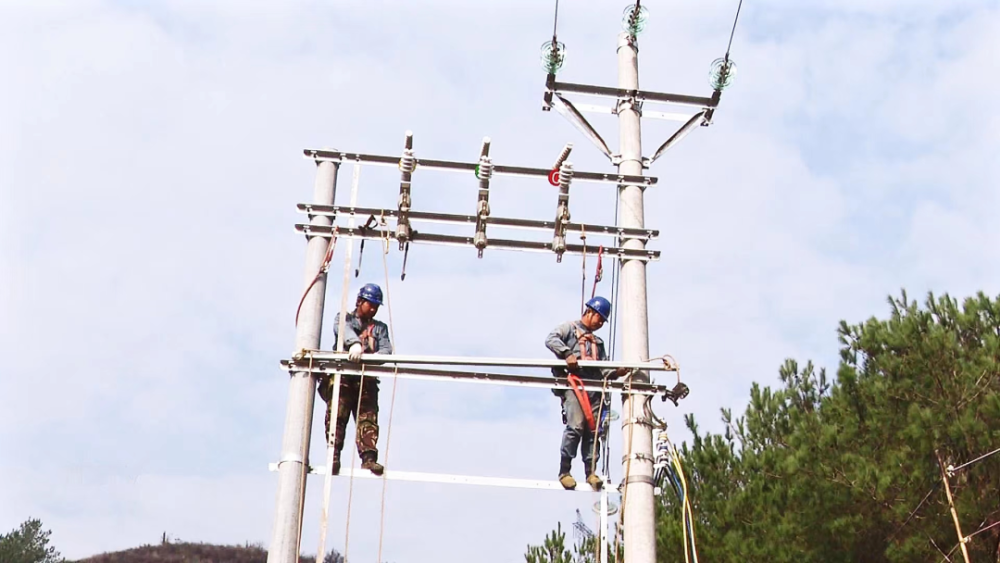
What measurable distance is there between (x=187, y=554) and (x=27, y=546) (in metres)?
21.3

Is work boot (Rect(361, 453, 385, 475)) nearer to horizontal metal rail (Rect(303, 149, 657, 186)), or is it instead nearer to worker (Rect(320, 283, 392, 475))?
worker (Rect(320, 283, 392, 475))

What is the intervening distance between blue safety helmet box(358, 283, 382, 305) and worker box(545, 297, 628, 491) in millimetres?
1278

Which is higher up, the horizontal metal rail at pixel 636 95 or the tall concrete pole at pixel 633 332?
the horizontal metal rail at pixel 636 95

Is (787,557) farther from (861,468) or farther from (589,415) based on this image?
(589,415)

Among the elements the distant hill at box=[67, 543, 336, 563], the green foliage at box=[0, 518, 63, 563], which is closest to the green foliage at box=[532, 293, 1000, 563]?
the green foliage at box=[0, 518, 63, 563]

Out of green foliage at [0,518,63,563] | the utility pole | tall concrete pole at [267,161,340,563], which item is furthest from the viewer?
green foliage at [0,518,63,563]

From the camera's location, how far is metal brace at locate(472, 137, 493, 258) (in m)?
7.24

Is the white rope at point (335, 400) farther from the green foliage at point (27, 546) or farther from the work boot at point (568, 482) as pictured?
the green foliage at point (27, 546)

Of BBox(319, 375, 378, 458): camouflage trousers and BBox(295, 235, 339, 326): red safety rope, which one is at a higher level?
BBox(295, 235, 339, 326): red safety rope

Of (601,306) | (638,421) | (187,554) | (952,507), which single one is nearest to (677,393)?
(638,421)

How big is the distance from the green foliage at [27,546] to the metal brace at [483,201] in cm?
5136

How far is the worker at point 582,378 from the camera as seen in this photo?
706 centimetres

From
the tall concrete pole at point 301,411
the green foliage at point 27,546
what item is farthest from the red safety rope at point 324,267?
the green foliage at point 27,546

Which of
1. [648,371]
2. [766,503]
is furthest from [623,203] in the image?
[766,503]
